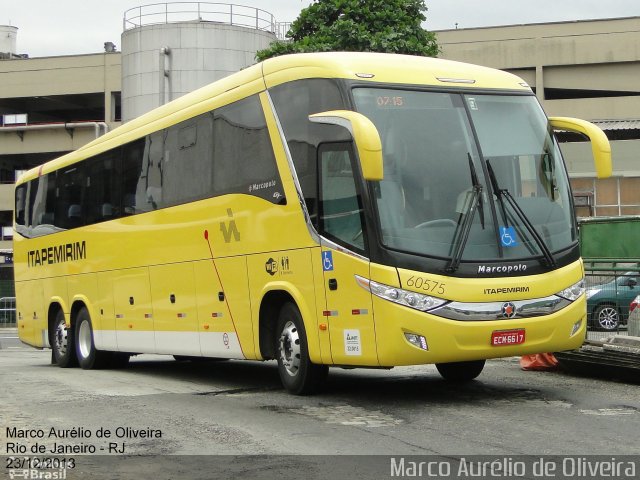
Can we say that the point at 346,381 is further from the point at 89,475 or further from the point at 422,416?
the point at 89,475

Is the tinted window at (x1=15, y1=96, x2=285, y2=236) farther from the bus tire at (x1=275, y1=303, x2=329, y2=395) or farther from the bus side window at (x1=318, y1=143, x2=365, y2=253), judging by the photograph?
the bus tire at (x1=275, y1=303, x2=329, y2=395)

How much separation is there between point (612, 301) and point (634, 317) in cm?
56

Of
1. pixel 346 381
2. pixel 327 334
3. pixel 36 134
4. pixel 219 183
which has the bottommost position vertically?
pixel 346 381

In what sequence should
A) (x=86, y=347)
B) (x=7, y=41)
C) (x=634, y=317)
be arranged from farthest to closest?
(x=7, y=41)
(x=86, y=347)
(x=634, y=317)

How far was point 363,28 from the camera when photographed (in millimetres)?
30797

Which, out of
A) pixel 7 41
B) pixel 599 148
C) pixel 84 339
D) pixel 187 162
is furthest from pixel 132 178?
pixel 7 41

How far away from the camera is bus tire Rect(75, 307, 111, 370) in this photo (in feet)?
59.7

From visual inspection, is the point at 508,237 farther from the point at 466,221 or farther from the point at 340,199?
the point at 340,199

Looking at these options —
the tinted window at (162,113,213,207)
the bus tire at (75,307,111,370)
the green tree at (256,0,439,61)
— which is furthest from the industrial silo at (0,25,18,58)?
the tinted window at (162,113,213,207)

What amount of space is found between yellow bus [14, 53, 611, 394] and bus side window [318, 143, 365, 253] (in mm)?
17

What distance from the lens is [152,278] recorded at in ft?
50.8

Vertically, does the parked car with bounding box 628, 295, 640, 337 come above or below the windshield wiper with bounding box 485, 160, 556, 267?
below

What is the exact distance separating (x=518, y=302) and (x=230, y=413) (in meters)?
3.02

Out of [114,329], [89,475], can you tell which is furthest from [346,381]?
[89,475]
